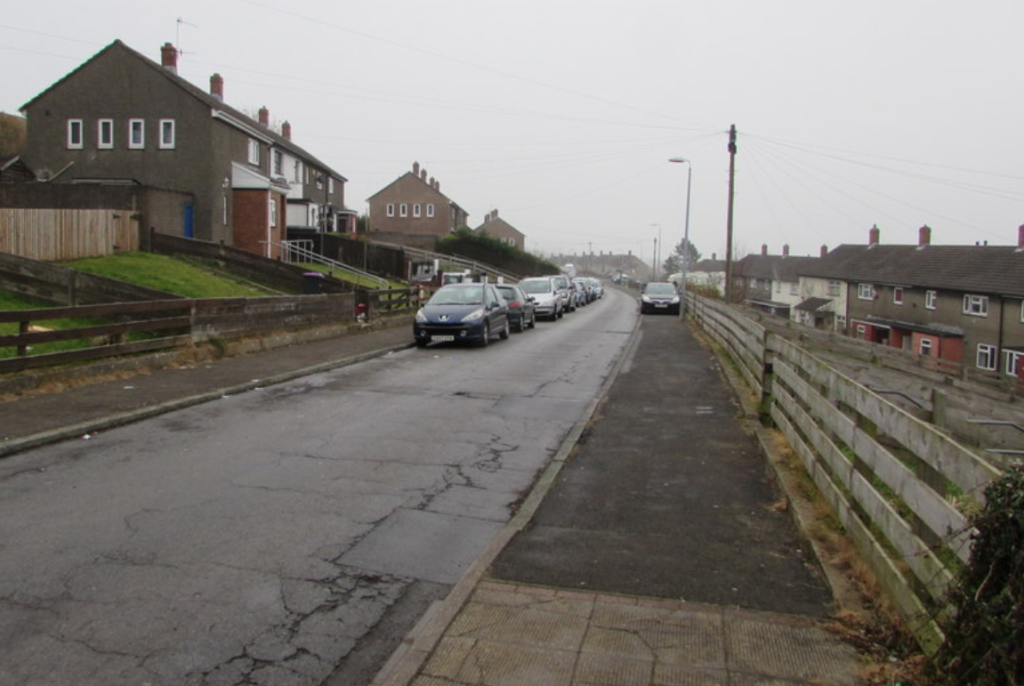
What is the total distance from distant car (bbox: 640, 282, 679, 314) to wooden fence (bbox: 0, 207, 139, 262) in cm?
2393

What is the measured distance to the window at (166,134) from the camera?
113 feet

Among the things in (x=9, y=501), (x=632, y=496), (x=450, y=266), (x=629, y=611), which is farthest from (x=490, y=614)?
(x=450, y=266)

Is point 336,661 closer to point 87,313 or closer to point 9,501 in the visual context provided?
point 9,501

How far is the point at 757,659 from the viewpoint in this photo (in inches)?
152

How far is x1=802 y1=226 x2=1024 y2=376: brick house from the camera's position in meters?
41.2

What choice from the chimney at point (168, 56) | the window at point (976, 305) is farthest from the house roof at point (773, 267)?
the chimney at point (168, 56)

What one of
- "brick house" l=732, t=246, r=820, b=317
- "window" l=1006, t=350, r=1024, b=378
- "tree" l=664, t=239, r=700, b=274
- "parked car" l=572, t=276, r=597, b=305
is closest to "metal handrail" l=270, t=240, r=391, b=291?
"parked car" l=572, t=276, r=597, b=305

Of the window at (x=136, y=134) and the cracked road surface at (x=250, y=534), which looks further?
the window at (x=136, y=134)

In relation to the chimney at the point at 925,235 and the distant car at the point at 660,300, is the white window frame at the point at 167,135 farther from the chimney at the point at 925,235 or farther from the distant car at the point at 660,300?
the chimney at the point at 925,235

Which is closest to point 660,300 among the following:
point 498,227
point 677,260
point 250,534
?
point 250,534

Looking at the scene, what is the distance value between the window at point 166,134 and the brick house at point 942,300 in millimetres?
37680

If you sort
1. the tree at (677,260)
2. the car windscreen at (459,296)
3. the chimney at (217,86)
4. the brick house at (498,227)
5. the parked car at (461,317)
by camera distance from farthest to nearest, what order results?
the tree at (677,260)
the brick house at (498,227)
the chimney at (217,86)
the car windscreen at (459,296)
the parked car at (461,317)

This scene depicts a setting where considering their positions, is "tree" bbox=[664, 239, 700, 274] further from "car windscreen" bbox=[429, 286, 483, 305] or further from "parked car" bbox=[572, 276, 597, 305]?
"car windscreen" bbox=[429, 286, 483, 305]

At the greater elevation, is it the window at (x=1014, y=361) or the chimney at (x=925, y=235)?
the chimney at (x=925, y=235)
